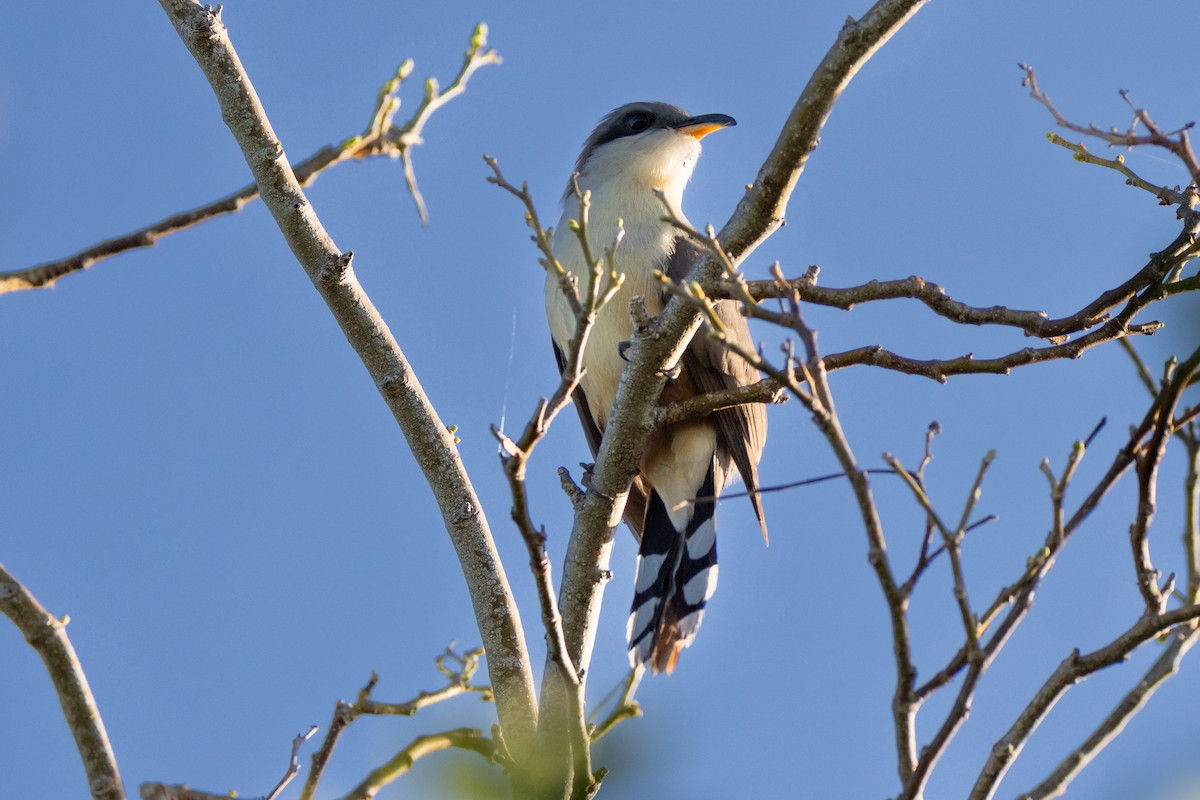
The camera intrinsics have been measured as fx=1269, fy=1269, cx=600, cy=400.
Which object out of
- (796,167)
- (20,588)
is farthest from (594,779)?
(796,167)

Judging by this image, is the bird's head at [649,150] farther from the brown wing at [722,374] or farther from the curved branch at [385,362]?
the curved branch at [385,362]

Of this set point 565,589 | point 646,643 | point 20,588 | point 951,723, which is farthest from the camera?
point 646,643

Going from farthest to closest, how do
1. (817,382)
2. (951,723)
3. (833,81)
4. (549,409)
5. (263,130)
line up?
(263,130) → (833,81) → (549,409) → (817,382) → (951,723)

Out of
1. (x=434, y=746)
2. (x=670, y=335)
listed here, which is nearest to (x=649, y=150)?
(x=670, y=335)

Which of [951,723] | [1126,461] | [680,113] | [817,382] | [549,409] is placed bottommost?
[951,723]

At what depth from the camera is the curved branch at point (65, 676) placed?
239 cm

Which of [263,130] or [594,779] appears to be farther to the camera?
[263,130]

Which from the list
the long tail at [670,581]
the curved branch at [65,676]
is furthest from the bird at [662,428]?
the curved branch at [65,676]

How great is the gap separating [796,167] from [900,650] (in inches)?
53.6

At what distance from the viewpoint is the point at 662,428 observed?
3885mm

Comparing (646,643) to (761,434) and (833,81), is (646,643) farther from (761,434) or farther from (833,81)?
(833,81)

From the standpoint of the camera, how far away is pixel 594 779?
2545 mm

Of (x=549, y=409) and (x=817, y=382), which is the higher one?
(x=549, y=409)

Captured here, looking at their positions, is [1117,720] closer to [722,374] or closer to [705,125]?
[722,374]
